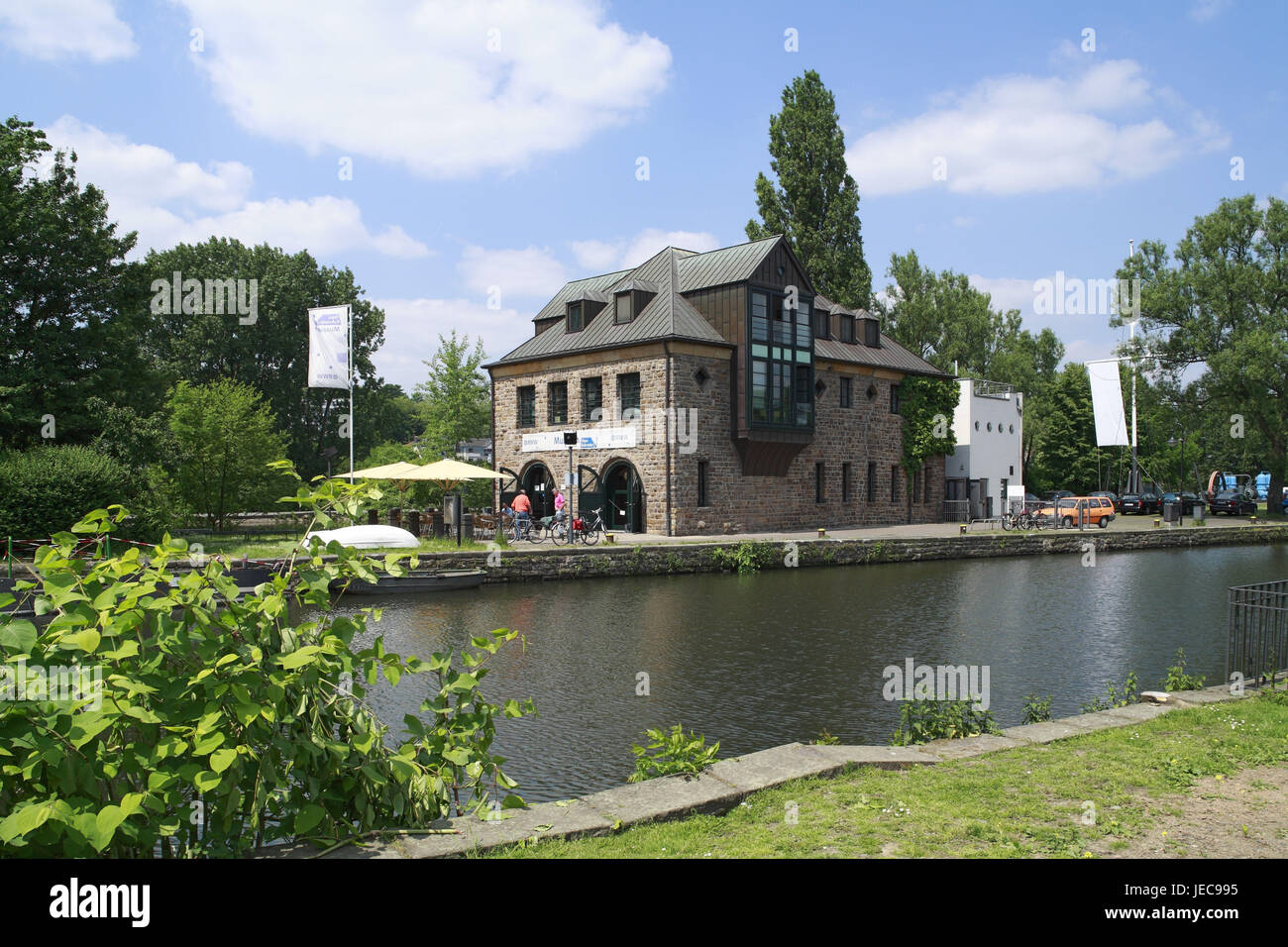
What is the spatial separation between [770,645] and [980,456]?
119ft

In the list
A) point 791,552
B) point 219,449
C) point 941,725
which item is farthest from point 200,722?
point 219,449

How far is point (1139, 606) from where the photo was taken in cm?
1928

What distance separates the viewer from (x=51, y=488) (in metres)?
20.9

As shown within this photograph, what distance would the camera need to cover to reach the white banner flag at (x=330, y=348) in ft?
88.6

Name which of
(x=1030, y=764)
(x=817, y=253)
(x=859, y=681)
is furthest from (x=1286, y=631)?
(x=817, y=253)

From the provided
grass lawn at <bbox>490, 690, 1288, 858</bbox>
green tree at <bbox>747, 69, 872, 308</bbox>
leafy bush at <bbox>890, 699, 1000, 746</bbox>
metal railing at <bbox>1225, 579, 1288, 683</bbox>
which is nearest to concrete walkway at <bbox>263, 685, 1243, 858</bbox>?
grass lawn at <bbox>490, 690, 1288, 858</bbox>

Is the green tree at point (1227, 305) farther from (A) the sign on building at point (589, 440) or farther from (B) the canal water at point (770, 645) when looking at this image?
(A) the sign on building at point (589, 440)

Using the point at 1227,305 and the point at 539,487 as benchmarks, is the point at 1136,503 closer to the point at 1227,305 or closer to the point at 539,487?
the point at 1227,305

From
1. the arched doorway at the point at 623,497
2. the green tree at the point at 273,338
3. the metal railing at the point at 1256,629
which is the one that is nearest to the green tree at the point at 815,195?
the arched doorway at the point at 623,497

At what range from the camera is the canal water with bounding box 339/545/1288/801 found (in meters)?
9.20

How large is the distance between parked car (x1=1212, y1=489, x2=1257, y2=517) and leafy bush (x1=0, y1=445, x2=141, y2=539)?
57306 mm

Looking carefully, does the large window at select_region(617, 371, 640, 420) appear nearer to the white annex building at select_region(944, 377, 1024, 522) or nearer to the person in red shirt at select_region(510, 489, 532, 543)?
the person in red shirt at select_region(510, 489, 532, 543)
